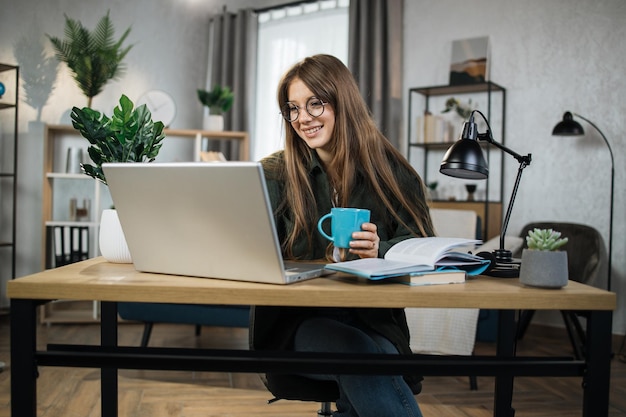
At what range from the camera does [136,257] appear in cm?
117

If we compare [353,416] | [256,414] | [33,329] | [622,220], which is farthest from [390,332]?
[622,220]

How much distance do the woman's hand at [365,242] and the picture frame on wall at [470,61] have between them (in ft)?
10.4

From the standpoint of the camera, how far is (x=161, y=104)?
4.73m

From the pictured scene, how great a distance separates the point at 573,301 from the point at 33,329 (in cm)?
86

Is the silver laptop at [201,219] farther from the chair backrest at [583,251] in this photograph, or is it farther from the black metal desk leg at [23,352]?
the chair backrest at [583,251]

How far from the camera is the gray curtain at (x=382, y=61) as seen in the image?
4.55 m

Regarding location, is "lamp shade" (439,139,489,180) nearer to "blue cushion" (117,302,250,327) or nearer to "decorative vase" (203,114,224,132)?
"blue cushion" (117,302,250,327)

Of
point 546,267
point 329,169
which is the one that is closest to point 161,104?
point 329,169

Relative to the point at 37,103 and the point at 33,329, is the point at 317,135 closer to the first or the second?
the point at 33,329

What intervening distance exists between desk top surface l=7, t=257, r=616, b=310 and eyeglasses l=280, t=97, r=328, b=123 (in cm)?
69

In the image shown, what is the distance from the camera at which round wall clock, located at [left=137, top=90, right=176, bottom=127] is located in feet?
15.4

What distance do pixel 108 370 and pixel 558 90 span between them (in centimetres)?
351

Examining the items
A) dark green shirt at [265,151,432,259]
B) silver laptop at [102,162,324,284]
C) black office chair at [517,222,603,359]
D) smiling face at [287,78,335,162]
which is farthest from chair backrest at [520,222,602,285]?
silver laptop at [102,162,324,284]

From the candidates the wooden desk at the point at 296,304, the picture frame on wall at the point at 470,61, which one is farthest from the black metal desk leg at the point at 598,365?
the picture frame on wall at the point at 470,61
